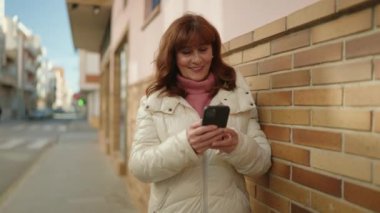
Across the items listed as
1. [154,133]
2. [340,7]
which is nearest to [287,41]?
[340,7]

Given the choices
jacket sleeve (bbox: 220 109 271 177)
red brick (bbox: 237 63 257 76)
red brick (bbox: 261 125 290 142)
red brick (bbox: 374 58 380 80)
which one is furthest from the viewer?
red brick (bbox: 237 63 257 76)

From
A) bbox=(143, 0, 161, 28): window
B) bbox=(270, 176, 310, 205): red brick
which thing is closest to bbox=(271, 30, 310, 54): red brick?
bbox=(270, 176, 310, 205): red brick

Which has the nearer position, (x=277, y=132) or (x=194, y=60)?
(x=194, y=60)

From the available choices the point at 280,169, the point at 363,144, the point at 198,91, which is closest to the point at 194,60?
the point at 198,91

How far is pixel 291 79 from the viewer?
1787 millimetres

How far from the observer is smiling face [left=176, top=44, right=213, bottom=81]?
1751mm

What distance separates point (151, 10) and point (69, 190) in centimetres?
333

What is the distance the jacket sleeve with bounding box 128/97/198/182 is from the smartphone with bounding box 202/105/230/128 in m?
0.12

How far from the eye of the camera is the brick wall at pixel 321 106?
4.33 ft

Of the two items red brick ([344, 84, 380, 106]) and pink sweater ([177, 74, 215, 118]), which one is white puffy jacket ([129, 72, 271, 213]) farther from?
red brick ([344, 84, 380, 106])

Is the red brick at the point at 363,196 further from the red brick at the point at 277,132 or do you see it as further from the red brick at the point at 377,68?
the red brick at the point at 277,132

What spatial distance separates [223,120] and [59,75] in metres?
120

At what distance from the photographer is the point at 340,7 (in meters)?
1.43

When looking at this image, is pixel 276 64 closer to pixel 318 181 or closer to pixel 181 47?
pixel 181 47
